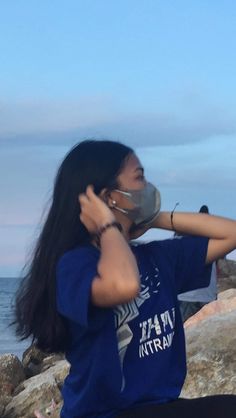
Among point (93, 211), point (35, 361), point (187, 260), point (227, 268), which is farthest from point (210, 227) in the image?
point (227, 268)

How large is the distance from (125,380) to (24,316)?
55cm

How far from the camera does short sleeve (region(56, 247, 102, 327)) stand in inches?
154

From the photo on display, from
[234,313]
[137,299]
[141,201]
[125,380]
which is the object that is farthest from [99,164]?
[234,313]

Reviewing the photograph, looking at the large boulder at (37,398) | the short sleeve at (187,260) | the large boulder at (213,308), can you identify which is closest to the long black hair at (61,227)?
the short sleeve at (187,260)

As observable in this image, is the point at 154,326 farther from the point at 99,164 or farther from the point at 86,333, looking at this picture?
the point at 99,164

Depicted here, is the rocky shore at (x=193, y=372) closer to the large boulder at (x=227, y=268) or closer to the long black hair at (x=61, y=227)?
the long black hair at (x=61, y=227)

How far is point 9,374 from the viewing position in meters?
12.5

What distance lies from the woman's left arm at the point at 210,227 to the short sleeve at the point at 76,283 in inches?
21.8

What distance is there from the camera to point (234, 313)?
8266mm

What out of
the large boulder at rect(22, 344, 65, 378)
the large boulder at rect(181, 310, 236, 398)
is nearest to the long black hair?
the large boulder at rect(181, 310, 236, 398)

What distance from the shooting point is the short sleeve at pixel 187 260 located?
4438 millimetres

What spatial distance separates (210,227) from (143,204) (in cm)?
43

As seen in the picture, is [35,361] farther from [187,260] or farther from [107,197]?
[107,197]

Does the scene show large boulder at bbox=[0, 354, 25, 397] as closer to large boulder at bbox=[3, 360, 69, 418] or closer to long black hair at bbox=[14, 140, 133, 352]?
large boulder at bbox=[3, 360, 69, 418]
